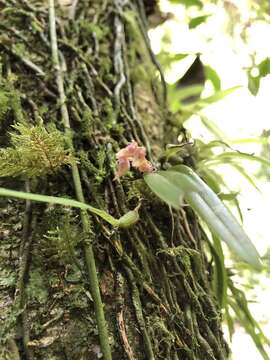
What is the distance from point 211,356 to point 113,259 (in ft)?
0.71

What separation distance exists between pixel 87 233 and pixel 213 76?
36.0 inches

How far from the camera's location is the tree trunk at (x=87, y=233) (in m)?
0.63

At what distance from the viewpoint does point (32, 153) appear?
67 centimetres

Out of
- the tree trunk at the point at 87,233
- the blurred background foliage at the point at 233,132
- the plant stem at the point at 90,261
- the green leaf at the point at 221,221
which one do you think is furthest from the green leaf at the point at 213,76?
the green leaf at the point at 221,221

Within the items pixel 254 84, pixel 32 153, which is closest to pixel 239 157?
pixel 254 84

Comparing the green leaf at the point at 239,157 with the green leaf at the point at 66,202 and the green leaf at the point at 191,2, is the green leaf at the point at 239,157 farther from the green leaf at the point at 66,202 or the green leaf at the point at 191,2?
the green leaf at the point at 191,2

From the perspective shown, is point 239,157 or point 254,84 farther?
point 254,84

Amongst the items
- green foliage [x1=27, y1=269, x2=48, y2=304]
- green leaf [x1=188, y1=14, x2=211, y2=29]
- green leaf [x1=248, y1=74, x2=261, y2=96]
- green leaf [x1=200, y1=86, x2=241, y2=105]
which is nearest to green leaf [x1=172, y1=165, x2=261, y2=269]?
green foliage [x1=27, y1=269, x2=48, y2=304]

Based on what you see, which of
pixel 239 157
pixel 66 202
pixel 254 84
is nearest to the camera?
pixel 66 202

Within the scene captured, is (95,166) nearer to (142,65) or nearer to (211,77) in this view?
(142,65)

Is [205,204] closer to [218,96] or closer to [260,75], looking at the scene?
[260,75]

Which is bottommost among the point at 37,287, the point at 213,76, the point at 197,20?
the point at 37,287

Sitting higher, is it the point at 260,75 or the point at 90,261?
the point at 260,75

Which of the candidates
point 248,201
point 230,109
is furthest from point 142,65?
point 230,109
